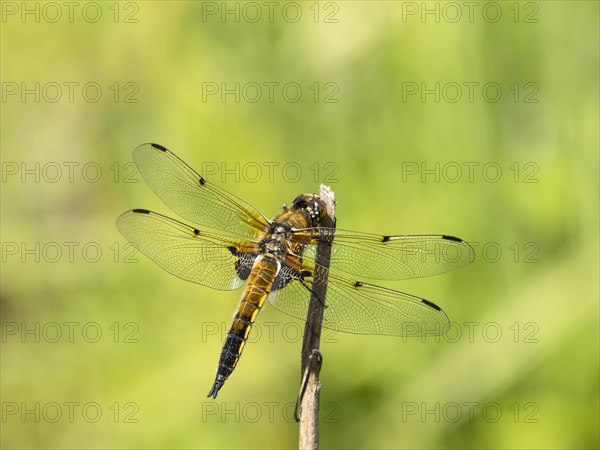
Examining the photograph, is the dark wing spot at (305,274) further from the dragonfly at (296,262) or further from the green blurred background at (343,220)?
the green blurred background at (343,220)

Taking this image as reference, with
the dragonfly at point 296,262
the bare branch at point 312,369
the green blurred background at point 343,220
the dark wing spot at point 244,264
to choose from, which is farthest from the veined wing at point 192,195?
the green blurred background at point 343,220

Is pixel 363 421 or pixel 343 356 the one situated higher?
pixel 343 356

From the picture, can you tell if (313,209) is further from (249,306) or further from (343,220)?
(343,220)

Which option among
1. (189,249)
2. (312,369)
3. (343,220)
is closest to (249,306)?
(189,249)

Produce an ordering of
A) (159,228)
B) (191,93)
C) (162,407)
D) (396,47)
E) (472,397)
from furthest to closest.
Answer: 1. (191,93)
2. (396,47)
3. (162,407)
4. (472,397)
5. (159,228)

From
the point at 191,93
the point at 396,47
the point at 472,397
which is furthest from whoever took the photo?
the point at 191,93

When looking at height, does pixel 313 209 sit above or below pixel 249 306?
above

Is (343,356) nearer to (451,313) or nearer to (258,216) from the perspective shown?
(451,313)

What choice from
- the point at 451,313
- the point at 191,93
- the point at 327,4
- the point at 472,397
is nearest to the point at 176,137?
the point at 191,93
